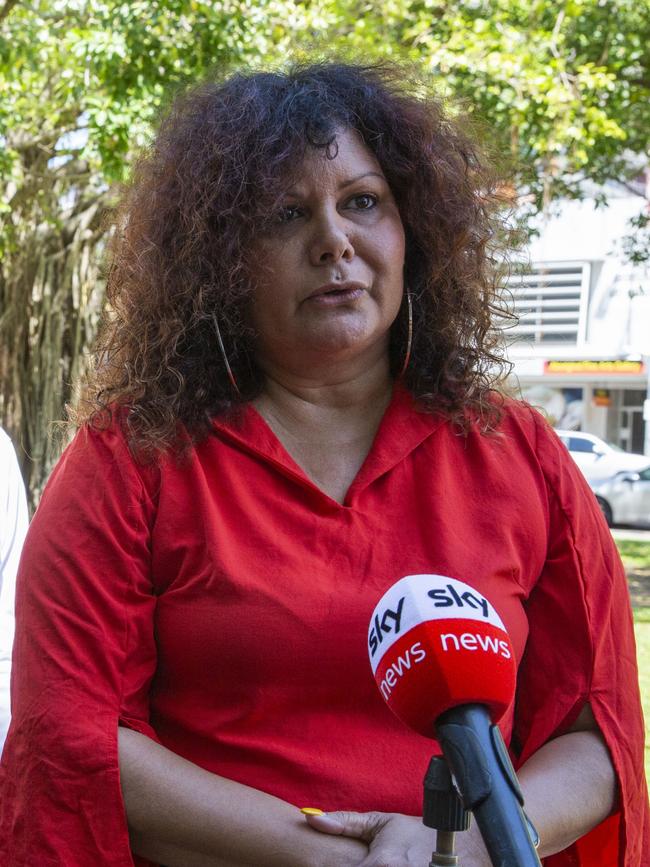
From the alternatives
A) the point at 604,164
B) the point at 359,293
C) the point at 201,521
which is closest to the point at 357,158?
the point at 359,293

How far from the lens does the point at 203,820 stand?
173cm

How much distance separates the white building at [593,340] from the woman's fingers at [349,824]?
2645cm

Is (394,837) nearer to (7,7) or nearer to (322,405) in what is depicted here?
(322,405)

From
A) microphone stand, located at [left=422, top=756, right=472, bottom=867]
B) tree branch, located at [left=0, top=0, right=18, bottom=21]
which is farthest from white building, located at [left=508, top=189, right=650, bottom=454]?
microphone stand, located at [left=422, top=756, right=472, bottom=867]

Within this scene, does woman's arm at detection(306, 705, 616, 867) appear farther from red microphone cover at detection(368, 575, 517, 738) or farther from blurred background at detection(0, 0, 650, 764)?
blurred background at detection(0, 0, 650, 764)

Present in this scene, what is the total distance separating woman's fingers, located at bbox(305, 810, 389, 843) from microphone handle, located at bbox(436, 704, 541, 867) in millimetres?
431

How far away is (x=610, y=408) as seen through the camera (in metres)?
28.7

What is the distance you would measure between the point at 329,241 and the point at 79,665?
76cm

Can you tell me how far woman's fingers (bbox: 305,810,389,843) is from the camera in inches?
66.8

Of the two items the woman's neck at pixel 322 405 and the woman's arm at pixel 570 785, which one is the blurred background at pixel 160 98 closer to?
the woman's neck at pixel 322 405

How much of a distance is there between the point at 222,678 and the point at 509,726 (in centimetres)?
48

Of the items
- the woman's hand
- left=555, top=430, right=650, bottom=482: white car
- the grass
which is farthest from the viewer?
left=555, top=430, right=650, bottom=482: white car

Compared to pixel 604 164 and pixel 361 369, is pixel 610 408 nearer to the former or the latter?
pixel 604 164

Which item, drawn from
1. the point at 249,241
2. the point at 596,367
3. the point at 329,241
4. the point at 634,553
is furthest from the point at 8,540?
the point at 596,367
